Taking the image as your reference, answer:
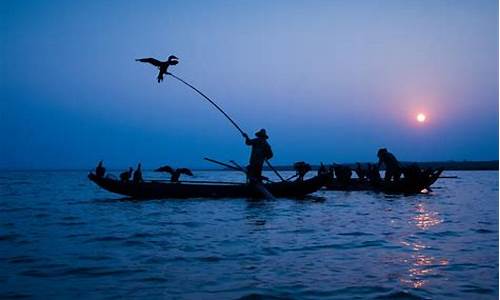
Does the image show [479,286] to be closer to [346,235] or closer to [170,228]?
[346,235]

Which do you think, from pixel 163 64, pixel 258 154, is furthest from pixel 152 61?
pixel 258 154

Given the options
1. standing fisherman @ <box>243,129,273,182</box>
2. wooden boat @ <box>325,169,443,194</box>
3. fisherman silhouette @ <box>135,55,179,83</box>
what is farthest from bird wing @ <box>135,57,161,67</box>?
wooden boat @ <box>325,169,443,194</box>

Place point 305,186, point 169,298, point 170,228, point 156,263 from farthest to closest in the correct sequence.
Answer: point 305,186 → point 170,228 → point 156,263 → point 169,298

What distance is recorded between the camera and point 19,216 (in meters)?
15.5

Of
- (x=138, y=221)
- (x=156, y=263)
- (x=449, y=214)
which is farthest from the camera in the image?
(x=449, y=214)

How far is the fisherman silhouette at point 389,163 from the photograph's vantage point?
24.1m

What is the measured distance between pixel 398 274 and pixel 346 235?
3.75 m

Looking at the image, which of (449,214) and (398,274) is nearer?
(398,274)

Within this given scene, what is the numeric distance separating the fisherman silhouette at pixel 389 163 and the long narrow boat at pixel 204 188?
611 cm

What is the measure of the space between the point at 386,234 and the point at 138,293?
250 inches

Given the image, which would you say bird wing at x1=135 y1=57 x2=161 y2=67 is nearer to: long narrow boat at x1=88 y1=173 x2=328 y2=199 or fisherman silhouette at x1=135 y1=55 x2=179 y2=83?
fisherman silhouette at x1=135 y1=55 x2=179 y2=83

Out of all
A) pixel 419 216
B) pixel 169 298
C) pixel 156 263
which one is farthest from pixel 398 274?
pixel 419 216

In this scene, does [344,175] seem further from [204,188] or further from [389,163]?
[204,188]

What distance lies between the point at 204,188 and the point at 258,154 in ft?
8.69
